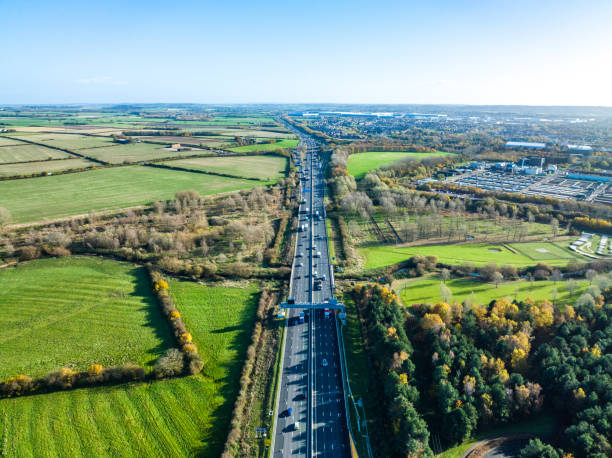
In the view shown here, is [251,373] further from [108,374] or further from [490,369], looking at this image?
[490,369]

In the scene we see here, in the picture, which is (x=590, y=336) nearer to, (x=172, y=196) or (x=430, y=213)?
(x=430, y=213)

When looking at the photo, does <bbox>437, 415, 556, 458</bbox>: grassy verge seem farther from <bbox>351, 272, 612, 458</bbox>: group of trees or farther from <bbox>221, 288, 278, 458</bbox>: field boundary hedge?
<bbox>221, 288, 278, 458</bbox>: field boundary hedge

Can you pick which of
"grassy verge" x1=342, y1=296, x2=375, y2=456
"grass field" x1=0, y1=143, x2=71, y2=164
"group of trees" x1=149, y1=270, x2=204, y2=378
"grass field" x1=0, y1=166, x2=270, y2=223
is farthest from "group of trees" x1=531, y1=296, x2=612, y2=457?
"grass field" x1=0, y1=143, x2=71, y2=164

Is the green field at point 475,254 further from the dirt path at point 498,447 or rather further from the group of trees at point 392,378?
the dirt path at point 498,447

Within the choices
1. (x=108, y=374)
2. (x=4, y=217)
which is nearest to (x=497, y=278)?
(x=108, y=374)

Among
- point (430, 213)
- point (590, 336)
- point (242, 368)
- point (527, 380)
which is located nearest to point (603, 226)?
point (430, 213)
